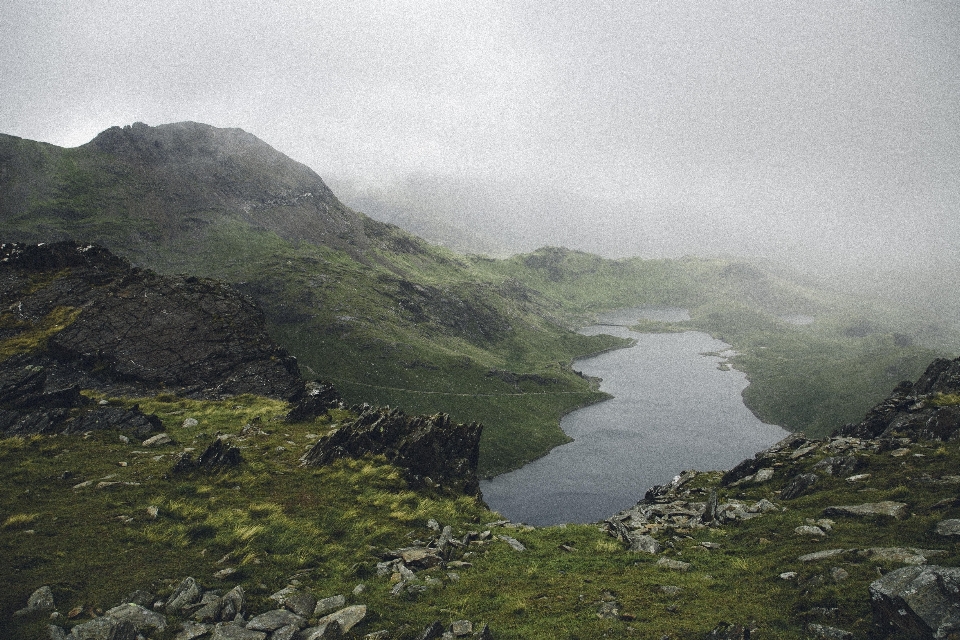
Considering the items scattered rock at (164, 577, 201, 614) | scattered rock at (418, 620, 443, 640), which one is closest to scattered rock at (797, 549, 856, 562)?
scattered rock at (418, 620, 443, 640)

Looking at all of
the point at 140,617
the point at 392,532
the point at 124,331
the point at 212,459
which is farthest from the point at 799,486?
the point at 124,331

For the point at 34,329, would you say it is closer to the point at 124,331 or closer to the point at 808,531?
the point at 124,331

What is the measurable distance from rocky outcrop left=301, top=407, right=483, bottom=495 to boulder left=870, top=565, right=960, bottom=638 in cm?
2338

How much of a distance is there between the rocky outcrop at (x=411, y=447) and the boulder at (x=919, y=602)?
76.7ft

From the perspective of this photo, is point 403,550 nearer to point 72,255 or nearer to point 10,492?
point 10,492

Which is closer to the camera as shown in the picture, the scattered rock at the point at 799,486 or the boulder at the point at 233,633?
the boulder at the point at 233,633

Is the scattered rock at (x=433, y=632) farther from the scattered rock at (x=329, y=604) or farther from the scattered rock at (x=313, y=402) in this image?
the scattered rock at (x=313, y=402)

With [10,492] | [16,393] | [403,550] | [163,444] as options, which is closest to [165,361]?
[16,393]

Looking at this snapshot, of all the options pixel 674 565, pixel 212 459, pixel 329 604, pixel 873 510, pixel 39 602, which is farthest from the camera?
pixel 212 459

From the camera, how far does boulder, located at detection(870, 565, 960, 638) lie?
1001 cm

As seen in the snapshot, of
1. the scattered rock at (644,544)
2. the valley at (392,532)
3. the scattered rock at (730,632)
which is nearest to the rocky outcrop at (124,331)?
the valley at (392,532)

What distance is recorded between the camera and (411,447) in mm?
32438

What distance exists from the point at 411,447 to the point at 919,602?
27.2 m

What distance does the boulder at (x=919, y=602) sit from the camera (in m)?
10.0
